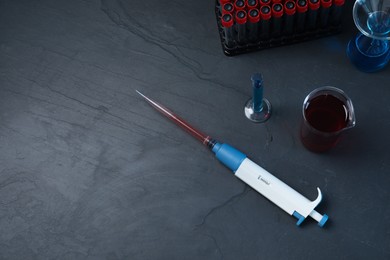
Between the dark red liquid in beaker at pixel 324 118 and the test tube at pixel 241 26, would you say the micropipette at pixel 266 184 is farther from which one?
the test tube at pixel 241 26

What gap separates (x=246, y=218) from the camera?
739mm

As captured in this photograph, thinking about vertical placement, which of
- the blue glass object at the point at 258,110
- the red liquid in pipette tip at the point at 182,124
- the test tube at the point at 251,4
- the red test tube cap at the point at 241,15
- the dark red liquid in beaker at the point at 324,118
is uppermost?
the test tube at the point at 251,4

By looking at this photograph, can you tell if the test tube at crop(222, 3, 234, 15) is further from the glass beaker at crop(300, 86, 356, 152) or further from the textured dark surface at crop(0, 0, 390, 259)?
the glass beaker at crop(300, 86, 356, 152)

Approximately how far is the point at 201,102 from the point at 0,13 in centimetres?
45

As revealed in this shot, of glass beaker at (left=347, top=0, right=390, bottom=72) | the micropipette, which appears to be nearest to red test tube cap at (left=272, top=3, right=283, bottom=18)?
glass beaker at (left=347, top=0, right=390, bottom=72)

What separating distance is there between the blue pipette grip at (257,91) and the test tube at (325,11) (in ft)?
0.56

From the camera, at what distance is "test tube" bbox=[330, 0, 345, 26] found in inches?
30.2

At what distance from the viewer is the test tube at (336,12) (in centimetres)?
77

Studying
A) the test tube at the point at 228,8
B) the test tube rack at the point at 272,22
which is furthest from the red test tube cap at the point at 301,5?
the test tube at the point at 228,8

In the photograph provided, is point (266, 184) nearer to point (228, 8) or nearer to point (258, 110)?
point (258, 110)

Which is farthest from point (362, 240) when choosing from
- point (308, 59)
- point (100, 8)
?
point (100, 8)

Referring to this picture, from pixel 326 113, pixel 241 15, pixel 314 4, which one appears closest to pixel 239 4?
pixel 241 15

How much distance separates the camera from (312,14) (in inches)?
31.0

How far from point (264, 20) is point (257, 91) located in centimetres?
14
